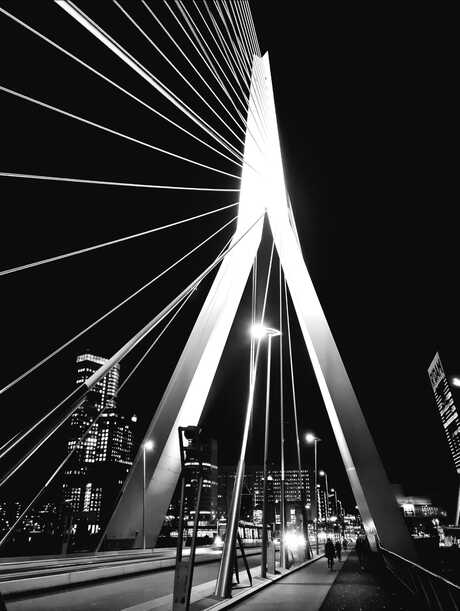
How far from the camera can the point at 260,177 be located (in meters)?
14.8

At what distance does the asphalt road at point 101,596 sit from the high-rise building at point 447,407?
87.8m

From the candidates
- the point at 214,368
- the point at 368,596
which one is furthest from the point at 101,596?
the point at 214,368

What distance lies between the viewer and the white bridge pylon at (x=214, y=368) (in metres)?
10.8

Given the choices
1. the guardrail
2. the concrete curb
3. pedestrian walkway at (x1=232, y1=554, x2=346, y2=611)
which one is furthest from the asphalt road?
the guardrail

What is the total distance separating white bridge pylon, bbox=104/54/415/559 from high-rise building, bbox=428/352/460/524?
276 feet

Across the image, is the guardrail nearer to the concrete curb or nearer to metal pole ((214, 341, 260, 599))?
metal pole ((214, 341, 260, 599))

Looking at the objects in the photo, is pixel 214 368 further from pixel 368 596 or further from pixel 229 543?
pixel 368 596

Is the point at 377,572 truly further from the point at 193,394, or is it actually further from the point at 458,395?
the point at 458,395

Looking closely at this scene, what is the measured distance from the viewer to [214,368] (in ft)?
44.9

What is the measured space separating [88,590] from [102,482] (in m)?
70.0

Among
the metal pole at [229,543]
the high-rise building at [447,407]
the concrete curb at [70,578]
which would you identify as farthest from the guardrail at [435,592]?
the high-rise building at [447,407]

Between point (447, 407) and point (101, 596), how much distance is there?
103 metres

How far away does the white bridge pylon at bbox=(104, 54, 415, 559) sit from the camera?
1081 centimetres

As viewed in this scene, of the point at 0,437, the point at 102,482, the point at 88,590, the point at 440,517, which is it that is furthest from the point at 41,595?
the point at 440,517
